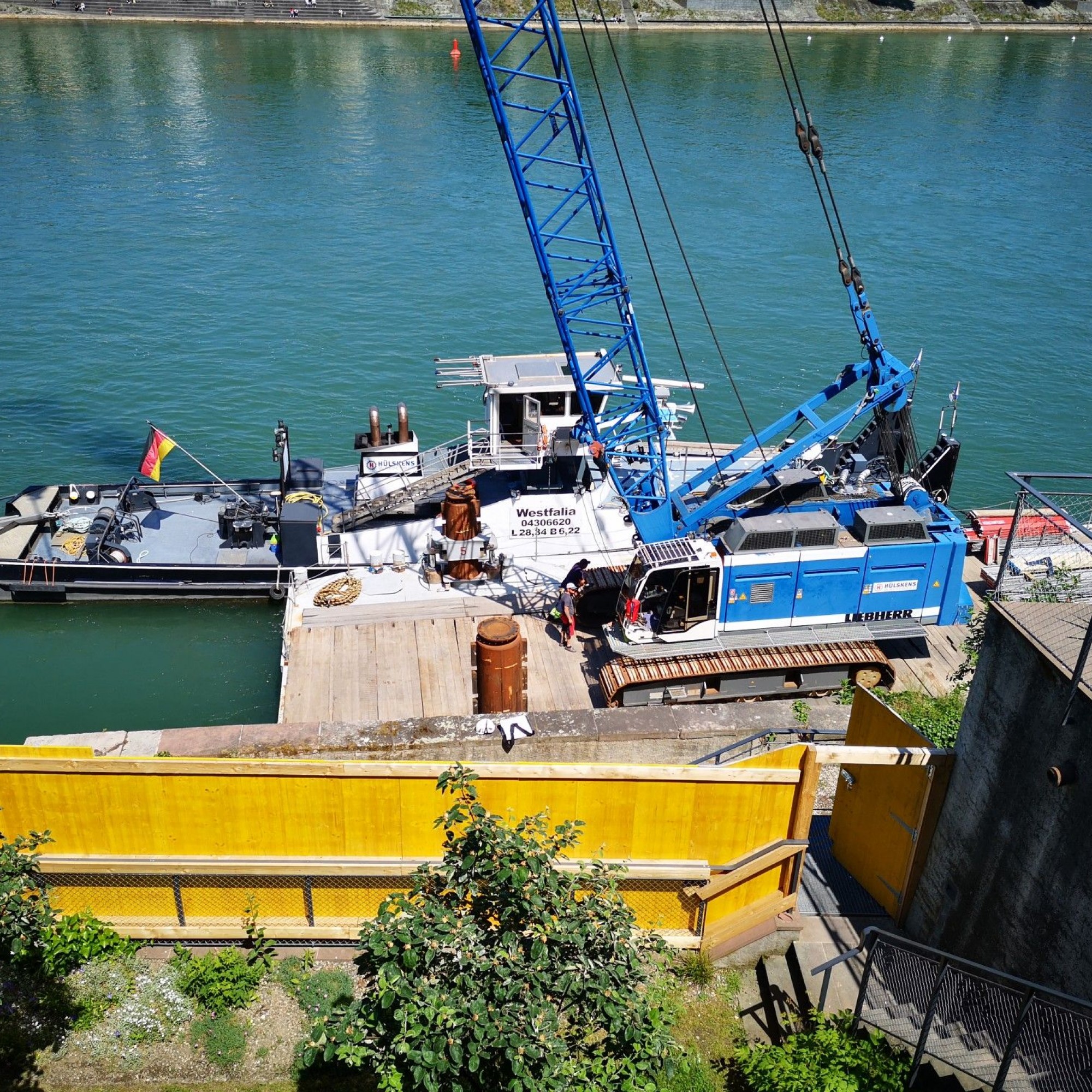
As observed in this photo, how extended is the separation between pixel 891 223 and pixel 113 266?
3545cm

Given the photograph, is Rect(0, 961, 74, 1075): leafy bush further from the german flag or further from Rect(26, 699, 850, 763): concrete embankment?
the german flag

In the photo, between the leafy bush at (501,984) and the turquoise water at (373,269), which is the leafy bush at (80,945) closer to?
the leafy bush at (501,984)

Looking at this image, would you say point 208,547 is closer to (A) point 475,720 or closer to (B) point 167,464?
(B) point 167,464

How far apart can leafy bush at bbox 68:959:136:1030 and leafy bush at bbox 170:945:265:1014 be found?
46 centimetres

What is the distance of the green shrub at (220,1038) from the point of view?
987 centimetres

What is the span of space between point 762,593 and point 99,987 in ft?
39.1

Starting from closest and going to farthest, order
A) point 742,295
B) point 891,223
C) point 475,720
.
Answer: point 475,720 → point 742,295 → point 891,223

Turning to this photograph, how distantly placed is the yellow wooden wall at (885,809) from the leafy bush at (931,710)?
142 centimetres

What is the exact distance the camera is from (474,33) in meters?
19.8

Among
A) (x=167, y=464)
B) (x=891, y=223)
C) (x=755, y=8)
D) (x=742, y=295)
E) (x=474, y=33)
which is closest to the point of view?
(x=474, y=33)

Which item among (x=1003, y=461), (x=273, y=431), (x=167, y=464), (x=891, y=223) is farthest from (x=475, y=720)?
(x=891, y=223)

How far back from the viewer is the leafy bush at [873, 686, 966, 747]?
45.9 ft

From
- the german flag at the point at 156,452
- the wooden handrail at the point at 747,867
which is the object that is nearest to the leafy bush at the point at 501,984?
the wooden handrail at the point at 747,867

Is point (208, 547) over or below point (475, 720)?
below
